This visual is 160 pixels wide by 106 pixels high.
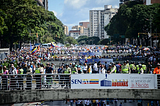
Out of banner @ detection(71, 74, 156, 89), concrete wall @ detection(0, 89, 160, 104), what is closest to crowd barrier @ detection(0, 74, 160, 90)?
banner @ detection(71, 74, 156, 89)

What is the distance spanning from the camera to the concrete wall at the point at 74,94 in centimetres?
1744

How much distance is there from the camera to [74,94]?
696 inches

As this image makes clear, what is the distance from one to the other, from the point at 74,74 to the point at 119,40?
114 meters

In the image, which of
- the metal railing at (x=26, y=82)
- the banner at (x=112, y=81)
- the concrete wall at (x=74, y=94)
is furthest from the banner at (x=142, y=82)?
the metal railing at (x=26, y=82)

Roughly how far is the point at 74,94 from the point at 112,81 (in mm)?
2402

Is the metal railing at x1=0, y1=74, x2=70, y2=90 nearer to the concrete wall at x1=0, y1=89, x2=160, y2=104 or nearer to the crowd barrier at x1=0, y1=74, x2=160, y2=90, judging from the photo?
the crowd barrier at x1=0, y1=74, x2=160, y2=90

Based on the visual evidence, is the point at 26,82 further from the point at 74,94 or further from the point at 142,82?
the point at 142,82

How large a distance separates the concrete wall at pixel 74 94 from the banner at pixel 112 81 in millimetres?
241

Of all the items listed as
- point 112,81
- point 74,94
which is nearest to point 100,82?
point 112,81

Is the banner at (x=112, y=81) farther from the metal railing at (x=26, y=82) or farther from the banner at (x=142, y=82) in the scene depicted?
the metal railing at (x=26, y=82)

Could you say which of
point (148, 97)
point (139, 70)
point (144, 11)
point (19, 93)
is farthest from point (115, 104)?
point (144, 11)

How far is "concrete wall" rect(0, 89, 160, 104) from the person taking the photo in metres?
17.4

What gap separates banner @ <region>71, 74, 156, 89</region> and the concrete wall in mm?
241

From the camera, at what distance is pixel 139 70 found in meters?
20.1
